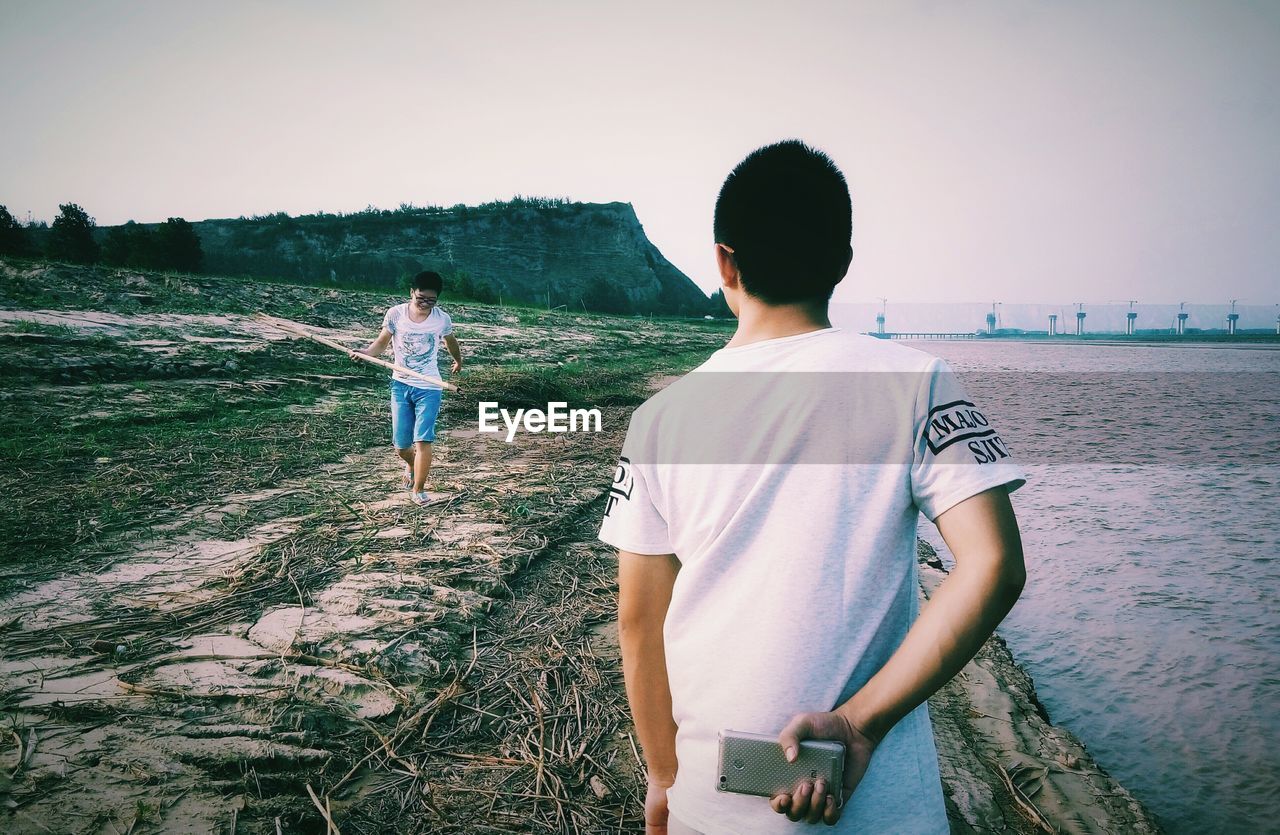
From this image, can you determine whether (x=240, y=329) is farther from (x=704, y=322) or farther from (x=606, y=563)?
(x=704, y=322)

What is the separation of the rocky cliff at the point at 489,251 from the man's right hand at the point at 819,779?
123 feet

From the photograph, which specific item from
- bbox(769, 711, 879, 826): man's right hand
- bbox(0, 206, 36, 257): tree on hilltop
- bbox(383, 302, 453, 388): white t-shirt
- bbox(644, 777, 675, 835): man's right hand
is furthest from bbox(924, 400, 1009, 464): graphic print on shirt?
bbox(0, 206, 36, 257): tree on hilltop

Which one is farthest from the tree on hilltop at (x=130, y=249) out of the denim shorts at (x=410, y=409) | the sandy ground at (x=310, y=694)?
the sandy ground at (x=310, y=694)

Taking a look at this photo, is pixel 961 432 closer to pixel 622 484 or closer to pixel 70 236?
Answer: pixel 622 484

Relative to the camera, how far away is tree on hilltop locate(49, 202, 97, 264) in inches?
765

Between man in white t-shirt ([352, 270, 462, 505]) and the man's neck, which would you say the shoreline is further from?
man in white t-shirt ([352, 270, 462, 505])

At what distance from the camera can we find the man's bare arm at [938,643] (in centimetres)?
81

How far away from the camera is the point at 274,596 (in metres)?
3.11

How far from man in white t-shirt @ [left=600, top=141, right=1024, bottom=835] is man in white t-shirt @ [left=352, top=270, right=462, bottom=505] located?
167 inches

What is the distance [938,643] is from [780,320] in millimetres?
545

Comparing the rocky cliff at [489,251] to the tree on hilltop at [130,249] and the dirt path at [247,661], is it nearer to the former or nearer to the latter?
the tree on hilltop at [130,249]

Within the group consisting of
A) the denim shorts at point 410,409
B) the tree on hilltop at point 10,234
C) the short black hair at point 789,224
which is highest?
the tree on hilltop at point 10,234

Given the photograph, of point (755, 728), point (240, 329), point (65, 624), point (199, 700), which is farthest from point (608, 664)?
point (240, 329)

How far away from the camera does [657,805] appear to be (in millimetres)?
1129
